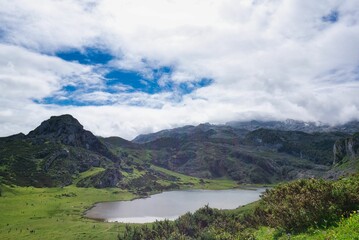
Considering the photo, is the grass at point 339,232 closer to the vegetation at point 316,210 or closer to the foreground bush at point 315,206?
the vegetation at point 316,210

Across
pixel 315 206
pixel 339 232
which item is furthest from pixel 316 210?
pixel 339 232

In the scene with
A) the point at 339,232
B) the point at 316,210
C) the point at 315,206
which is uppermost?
the point at 315,206

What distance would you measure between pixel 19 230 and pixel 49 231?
16153 mm

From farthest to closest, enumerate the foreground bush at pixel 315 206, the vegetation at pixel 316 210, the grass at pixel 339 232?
the foreground bush at pixel 315 206, the vegetation at pixel 316 210, the grass at pixel 339 232

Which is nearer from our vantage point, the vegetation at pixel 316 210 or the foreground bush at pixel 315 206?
the vegetation at pixel 316 210

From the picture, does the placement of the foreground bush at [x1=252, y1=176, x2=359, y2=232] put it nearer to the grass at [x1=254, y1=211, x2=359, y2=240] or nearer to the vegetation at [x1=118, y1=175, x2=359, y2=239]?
the vegetation at [x1=118, y1=175, x2=359, y2=239]

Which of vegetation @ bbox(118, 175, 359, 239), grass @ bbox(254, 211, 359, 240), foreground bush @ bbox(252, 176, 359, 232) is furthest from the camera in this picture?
foreground bush @ bbox(252, 176, 359, 232)

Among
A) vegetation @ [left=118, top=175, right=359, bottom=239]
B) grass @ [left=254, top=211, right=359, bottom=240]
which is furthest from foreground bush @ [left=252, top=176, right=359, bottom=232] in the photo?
grass @ [left=254, top=211, right=359, bottom=240]

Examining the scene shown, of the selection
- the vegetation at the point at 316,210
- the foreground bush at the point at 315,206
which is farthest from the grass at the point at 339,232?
the foreground bush at the point at 315,206

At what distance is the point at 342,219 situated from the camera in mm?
23906

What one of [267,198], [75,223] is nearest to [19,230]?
[75,223]

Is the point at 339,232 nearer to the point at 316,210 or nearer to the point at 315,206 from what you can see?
the point at 316,210

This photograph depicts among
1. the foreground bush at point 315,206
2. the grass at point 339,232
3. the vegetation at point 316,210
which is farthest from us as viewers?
the foreground bush at point 315,206

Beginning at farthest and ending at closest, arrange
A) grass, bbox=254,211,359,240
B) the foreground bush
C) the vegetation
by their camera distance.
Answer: the foreground bush
the vegetation
grass, bbox=254,211,359,240
